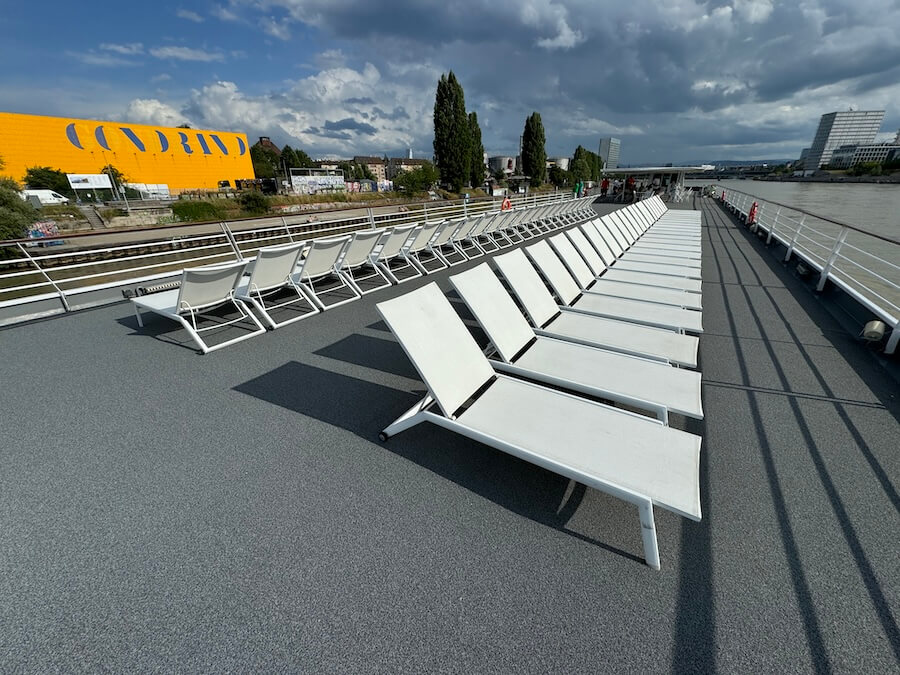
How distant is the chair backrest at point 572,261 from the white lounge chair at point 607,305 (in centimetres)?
4

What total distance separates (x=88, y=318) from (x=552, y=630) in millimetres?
5429

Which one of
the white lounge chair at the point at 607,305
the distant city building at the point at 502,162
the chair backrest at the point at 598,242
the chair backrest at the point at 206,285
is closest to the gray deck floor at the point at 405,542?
the white lounge chair at the point at 607,305

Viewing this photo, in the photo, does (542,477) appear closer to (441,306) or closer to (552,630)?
(552,630)

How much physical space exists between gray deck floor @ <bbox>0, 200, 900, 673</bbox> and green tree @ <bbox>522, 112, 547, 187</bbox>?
1474 inches

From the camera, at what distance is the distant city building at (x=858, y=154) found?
9081cm

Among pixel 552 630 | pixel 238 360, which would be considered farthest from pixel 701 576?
pixel 238 360

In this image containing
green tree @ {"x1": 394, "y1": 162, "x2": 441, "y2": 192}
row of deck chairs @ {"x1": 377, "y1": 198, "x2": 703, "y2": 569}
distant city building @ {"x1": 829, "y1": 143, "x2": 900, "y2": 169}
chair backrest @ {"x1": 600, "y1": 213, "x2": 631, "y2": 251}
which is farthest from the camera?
distant city building @ {"x1": 829, "y1": 143, "x2": 900, "y2": 169}

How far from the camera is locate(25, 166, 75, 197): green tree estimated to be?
112 ft

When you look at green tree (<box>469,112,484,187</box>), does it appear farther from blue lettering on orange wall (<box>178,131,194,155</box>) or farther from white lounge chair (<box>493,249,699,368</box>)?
blue lettering on orange wall (<box>178,131,194,155</box>)

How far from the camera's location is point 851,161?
94.3 m

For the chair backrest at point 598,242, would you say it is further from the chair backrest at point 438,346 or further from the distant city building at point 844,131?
the distant city building at point 844,131

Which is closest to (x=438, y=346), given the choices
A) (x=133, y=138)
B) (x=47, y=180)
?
(x=47, y=180)

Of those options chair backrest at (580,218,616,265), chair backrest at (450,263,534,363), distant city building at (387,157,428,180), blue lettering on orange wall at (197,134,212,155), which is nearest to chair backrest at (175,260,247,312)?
chair backrest at (450,263,534,363)

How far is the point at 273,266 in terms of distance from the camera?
372 centimetres
